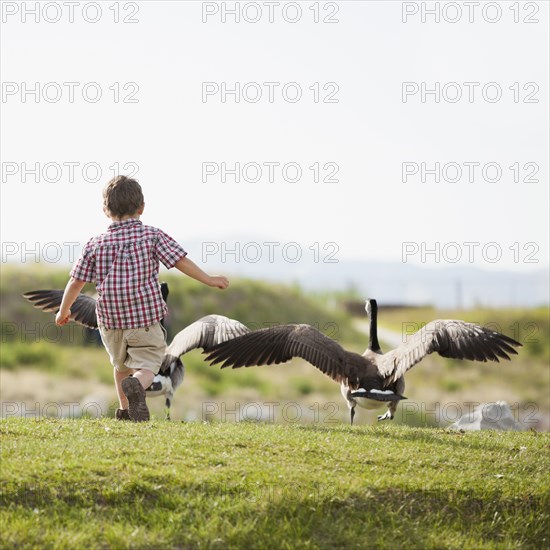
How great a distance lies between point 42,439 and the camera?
29.1 ft

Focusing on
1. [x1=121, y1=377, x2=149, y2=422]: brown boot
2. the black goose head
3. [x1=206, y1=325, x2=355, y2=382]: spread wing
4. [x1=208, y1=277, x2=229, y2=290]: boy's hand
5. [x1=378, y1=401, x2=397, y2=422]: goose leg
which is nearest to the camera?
[x1=208, y1=277, x2=229, y2=290]: boy's hand

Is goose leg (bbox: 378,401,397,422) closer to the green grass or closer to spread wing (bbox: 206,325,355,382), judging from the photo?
spread wing (bbox: 206,325,355,382)

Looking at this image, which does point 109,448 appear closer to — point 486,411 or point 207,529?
point 207,529

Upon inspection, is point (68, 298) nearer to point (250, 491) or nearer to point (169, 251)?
point (169, 251)

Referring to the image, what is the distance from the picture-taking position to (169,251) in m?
9.66

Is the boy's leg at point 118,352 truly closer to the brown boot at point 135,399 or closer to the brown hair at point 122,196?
the brown boot at point 135,399

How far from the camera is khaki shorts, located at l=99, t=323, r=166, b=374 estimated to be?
988 centimetres

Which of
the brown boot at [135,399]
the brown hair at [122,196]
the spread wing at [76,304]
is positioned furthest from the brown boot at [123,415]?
the spread wing at [76,304]

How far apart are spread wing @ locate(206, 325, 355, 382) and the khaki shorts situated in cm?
174

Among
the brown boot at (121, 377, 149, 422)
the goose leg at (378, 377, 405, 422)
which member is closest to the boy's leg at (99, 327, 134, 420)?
the brown boot at (121, 377, 149, 422)

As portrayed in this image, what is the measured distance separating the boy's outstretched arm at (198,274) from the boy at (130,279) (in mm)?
14

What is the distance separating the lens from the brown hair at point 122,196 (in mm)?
9797

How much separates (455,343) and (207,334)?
3467 millimetres

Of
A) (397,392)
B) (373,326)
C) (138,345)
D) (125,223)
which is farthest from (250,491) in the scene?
(373,326)
